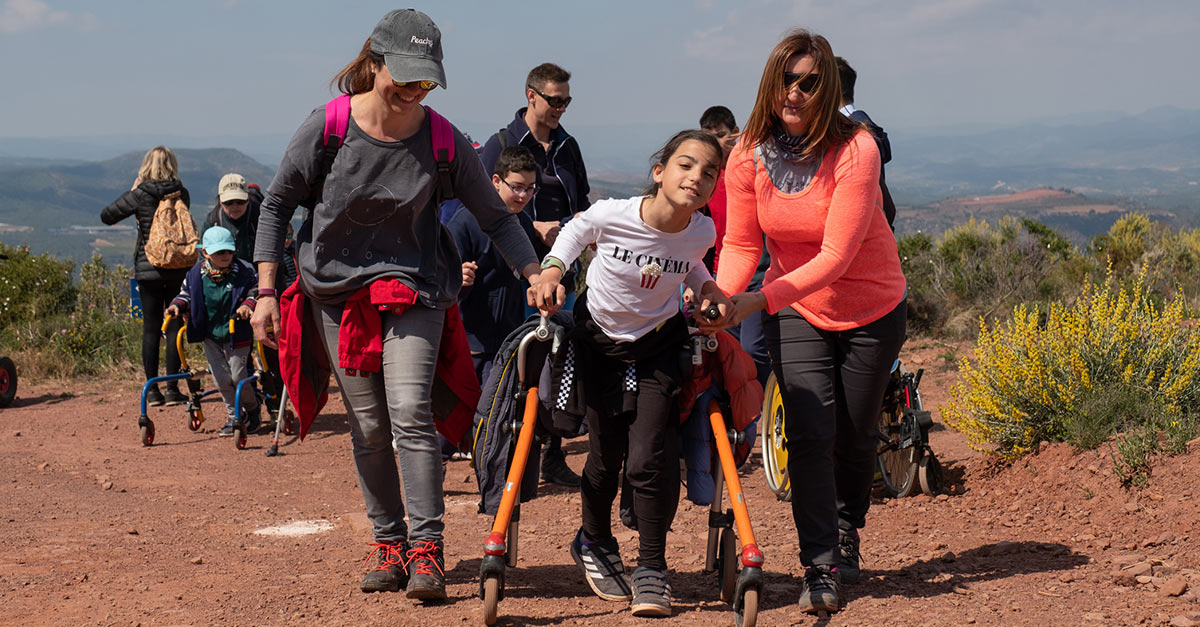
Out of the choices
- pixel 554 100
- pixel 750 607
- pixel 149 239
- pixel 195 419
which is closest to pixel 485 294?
pixel 554 100

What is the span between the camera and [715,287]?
3.88 meters

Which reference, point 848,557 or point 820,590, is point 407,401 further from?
point 848,557

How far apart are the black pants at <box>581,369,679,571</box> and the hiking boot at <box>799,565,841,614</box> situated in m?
0.51

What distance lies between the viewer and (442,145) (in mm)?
4219

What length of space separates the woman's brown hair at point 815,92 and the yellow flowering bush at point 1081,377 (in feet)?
9.75

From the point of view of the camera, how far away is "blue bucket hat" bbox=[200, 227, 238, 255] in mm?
8469

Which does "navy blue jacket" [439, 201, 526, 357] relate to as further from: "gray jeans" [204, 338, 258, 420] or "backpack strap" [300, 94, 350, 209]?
"gray jeans" [204, 338, 258, 420]

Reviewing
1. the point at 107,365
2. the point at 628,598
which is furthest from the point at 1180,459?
the point at 107,365

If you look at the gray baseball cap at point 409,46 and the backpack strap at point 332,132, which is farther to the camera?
the backpack strap at point 332,132

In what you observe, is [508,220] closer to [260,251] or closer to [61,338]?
[260,251]

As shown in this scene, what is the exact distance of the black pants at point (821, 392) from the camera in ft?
13.5

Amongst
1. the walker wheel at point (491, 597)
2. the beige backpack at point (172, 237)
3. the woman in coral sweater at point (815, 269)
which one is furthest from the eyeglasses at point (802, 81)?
the beige backpack at point (172, 237)

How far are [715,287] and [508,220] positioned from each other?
3.32 feet

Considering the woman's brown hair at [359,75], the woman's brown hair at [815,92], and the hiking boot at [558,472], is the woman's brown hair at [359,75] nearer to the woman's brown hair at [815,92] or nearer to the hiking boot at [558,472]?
the woman's brown hair at [815,92]
